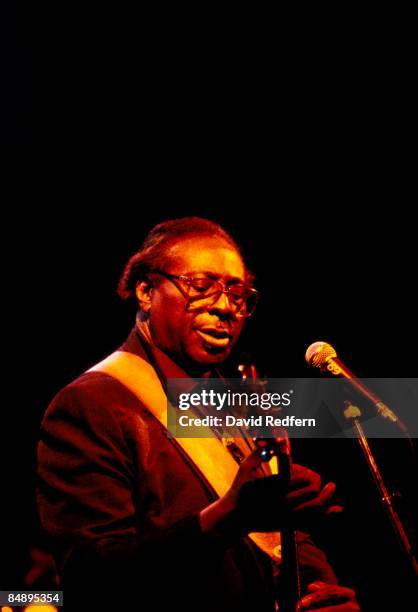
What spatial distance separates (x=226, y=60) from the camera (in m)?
4.46

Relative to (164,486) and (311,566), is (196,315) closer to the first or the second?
(164,486)

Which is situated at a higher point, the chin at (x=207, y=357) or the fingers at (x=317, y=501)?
the chin at (x=207, y=357)

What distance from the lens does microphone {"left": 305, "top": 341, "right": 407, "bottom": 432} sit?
2.15m

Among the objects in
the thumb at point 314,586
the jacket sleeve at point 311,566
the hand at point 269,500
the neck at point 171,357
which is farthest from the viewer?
the neck at point 171,357

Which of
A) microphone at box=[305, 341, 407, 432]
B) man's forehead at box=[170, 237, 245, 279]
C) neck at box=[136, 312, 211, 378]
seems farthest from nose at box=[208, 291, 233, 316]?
microphone at box=[305, 341, 407, 432]

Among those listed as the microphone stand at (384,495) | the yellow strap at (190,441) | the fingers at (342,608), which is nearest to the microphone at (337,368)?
the microphone stand at (384,495)

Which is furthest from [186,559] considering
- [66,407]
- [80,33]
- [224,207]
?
[80,33]

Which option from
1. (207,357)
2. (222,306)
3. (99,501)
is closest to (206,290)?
(222,306)

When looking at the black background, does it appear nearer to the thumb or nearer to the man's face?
the man's face

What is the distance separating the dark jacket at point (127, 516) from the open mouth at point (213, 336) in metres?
0.44

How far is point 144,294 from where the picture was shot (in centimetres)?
296

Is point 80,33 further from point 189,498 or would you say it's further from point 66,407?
point 189,498

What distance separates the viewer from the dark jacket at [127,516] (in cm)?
197

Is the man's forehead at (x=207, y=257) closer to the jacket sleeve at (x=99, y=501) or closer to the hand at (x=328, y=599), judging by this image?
the jacket sleeve at (x=99, y=501)
